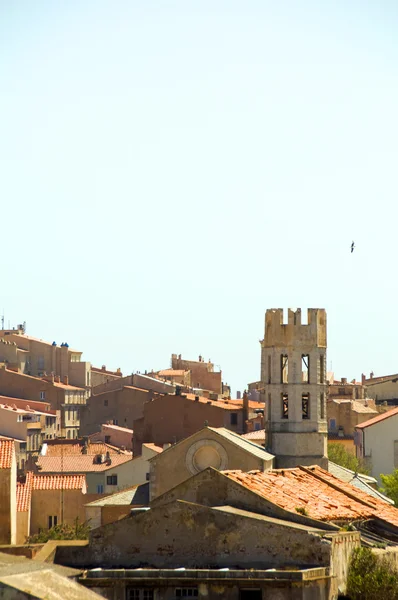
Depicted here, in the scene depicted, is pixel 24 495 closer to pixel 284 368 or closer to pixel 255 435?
pixel 284 368

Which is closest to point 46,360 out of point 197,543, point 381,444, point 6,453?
point 381,444

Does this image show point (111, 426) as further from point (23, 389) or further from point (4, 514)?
point (4, 514)

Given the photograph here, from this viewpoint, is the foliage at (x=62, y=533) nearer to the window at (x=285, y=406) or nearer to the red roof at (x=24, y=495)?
the red roof at (x=24, y=495)

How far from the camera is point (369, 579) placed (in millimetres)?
44188

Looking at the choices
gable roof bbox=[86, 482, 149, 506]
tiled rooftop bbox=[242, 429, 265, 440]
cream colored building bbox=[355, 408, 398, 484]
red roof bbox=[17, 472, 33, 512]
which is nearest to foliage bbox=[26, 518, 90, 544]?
red roof bbox=[17, 472, 33, 512]

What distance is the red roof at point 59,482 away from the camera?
88188 mm

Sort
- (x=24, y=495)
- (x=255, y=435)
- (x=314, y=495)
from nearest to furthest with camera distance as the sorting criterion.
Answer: (x=314, y=495)
(x=24, y=495)
(x=255, y=435)

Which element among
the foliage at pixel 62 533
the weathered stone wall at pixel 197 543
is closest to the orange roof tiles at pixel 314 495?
the weathered stone wall at pixel 197 543

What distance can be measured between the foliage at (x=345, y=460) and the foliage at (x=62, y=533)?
17.5m

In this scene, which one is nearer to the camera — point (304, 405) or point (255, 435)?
point (304, 405)

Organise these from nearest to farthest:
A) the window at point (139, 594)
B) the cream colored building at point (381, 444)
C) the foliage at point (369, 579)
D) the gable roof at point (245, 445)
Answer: the window at point (139, 594), the foliage at point (369, 579), the gable roof at point (245, 445), the cream colored building at point (381, 444)

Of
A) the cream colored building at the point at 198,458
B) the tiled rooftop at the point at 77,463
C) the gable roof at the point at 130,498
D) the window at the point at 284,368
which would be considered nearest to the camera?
the cream colored building at the point at 198,458

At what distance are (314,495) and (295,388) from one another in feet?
70.6

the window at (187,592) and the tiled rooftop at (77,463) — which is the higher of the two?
the tiled rooftop at (77,463)
